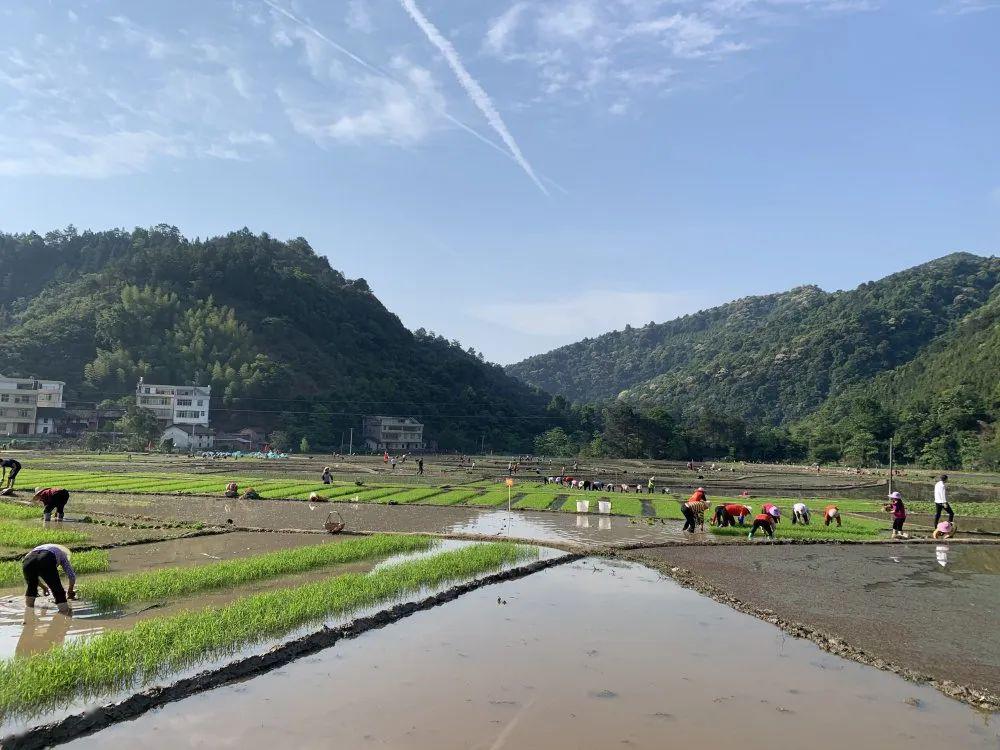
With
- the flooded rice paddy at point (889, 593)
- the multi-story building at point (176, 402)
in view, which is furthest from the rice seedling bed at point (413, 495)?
the multi-story building at point (176, 402)

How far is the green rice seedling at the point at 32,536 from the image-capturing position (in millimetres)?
16703

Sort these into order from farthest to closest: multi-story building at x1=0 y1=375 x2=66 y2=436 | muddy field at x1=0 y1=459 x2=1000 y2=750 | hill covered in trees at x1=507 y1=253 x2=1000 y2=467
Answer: multi-story building at x1=0 y1=375 x2=66 y2=436, hill covered in trees at x1=507 y1=253 x2=1000 y2=467, muddy field at x1=0 y1=459 x2=1000 y2=750

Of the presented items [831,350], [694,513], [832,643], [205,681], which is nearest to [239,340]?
[694,513]

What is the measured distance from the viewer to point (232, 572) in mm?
13898

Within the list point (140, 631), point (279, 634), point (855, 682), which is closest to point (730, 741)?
point (855, 682)

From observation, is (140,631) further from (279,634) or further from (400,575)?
(400,575)

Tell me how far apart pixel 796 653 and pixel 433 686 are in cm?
542

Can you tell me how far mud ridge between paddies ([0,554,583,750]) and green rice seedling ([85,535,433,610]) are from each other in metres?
3.89

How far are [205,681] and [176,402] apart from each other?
104743 millimetres

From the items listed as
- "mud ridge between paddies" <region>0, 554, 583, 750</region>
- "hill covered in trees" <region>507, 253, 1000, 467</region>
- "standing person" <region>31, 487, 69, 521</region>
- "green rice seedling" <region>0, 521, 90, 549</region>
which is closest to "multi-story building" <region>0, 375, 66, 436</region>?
"standing person" <region>31, 487, 69, 521</region>

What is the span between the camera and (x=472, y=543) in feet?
64.8

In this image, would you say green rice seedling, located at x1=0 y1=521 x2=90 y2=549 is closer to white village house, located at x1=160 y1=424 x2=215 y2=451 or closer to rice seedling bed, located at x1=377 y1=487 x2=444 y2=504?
rice seedling bed, located at x1=377 y1=487 x2=444 y2=504

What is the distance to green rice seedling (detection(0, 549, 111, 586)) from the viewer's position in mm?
12692

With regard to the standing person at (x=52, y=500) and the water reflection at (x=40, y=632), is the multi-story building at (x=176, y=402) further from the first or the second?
the water reflection at (x=40, y=632)
